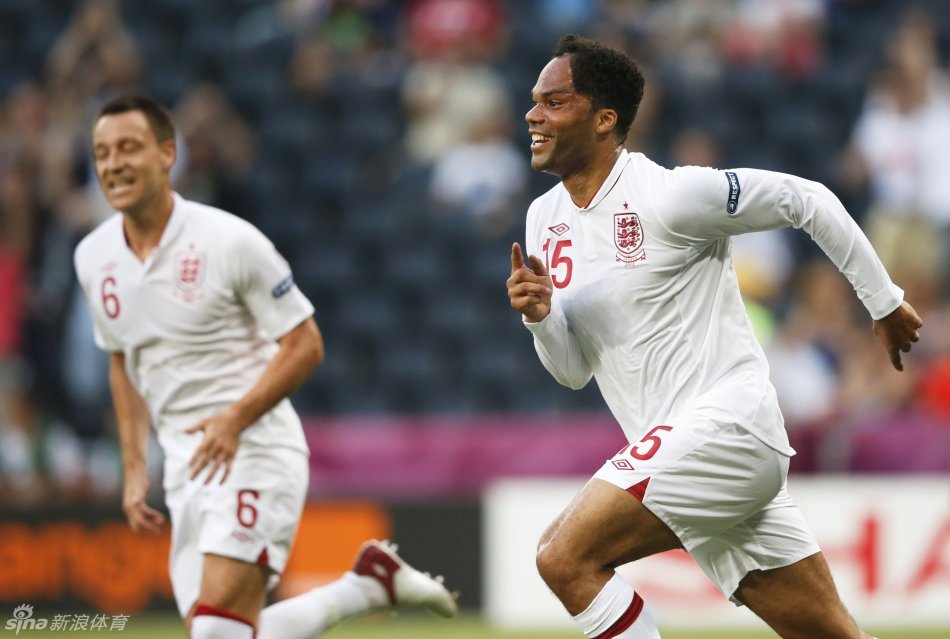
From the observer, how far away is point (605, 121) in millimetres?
5051

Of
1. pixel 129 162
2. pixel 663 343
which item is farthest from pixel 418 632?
pixel 663 343

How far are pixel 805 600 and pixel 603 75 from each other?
5.96 ft

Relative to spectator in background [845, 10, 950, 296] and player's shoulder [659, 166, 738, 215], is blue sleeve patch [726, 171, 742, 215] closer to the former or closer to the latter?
player's shoulder [659, 166, 738, 215]

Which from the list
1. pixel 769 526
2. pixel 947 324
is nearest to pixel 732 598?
pixel 769 526

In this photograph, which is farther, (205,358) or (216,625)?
(205,358)

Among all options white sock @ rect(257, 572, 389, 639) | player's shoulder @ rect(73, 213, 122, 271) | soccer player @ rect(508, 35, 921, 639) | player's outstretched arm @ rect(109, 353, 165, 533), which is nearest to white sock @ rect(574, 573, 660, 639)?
soccer player @ rect(508, 35, 921, 639)

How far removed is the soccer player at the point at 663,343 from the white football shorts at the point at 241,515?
1172mm

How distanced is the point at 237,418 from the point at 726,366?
1.72 metres

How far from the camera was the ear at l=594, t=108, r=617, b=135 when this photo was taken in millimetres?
5035

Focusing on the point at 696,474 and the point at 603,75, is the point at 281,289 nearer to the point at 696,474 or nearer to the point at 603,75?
the point at 603,75

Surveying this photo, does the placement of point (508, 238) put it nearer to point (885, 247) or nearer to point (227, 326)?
point (885, 247)

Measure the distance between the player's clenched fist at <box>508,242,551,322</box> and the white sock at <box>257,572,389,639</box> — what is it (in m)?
1.77

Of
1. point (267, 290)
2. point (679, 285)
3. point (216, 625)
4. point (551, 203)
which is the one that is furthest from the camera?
point (267, 290)

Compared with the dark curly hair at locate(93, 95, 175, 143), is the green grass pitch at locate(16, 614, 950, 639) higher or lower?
lower
